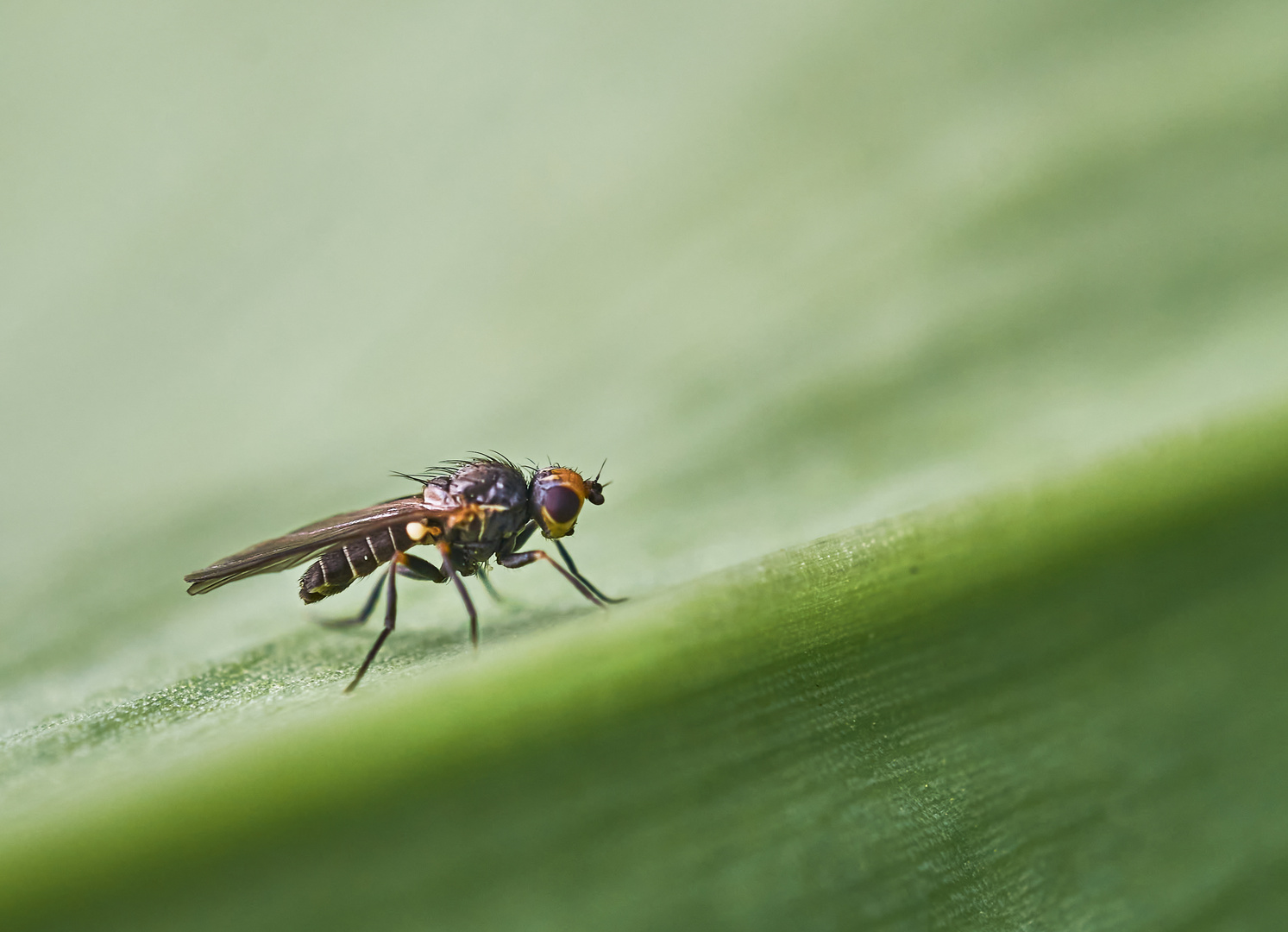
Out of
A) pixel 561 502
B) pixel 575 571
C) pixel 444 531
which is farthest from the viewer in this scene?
pixel 444 531

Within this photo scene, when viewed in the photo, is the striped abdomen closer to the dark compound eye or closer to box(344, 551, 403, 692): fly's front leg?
box(344, 551, 403, 692): fly's front leg

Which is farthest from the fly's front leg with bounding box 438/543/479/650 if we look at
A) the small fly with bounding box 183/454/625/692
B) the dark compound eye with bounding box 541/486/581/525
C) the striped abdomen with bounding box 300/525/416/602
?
the dark compound eye with bounding box 541/486/581/525

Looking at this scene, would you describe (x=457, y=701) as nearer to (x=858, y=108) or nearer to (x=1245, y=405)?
(x=1245, y=405)

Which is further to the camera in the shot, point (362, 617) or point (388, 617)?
point (362, 617)

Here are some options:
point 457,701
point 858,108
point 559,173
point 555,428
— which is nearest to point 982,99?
point 858,108

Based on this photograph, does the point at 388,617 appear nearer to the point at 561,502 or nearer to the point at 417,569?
the point at 417,569

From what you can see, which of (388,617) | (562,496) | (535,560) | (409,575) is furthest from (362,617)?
(562,496)
